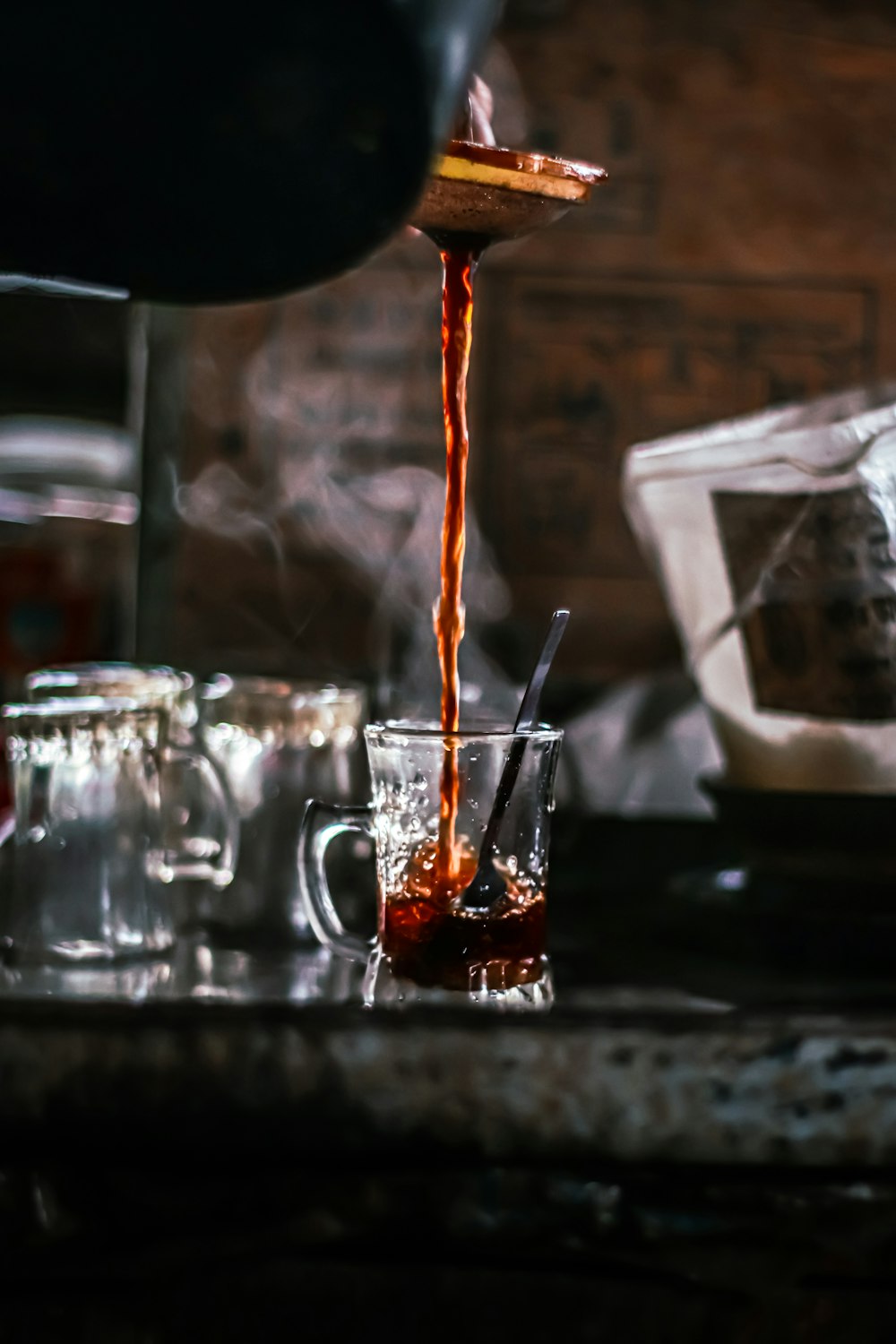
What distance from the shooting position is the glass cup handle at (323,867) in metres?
0.75

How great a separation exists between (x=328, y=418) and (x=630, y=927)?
235 cm

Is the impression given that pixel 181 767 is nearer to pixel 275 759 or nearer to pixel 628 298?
pixel 275 759

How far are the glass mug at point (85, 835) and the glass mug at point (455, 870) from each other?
0.55 ft

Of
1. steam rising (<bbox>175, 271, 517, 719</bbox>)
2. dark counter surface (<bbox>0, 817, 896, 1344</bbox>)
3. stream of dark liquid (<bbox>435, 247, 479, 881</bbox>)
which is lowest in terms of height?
dark counter surface (<bbox>0, 817, 896, 1344</bbox>)

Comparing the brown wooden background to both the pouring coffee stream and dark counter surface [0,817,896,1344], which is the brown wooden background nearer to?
the pouring coffee stream

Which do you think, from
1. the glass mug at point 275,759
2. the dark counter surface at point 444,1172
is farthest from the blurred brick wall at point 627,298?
the dark counter surface at point 444,1172

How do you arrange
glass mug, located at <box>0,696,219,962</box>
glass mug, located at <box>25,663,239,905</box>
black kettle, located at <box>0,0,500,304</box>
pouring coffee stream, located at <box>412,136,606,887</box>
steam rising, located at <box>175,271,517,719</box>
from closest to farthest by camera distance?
black kettle, located at <box>0,0,500,304</box> → pouring coffee stream, located at <box>412,136,606,887</box> → glass mug, located at <box>0,696,219,962</box> → glass mug, located at <box>25,663,239,905</box> → steam rising, located at <box>175,271,517,719</box>

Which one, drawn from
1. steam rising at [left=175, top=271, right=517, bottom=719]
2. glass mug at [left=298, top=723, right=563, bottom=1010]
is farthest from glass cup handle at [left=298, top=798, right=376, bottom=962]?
steam rising at [left=175, top=271, right=517, bottom=719]

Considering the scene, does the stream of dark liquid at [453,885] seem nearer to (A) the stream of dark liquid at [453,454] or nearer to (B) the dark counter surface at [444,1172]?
(A) the stream of dark liquid at [453,454]

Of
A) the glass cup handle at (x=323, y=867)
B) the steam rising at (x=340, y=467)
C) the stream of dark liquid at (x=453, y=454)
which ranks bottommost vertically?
the glass cup handle at (x=323, y=867)

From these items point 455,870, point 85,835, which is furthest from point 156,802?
point 455,870

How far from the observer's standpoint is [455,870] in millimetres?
692

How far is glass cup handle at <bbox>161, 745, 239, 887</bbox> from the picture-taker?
2.91 feet

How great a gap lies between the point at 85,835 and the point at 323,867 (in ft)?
0.50
